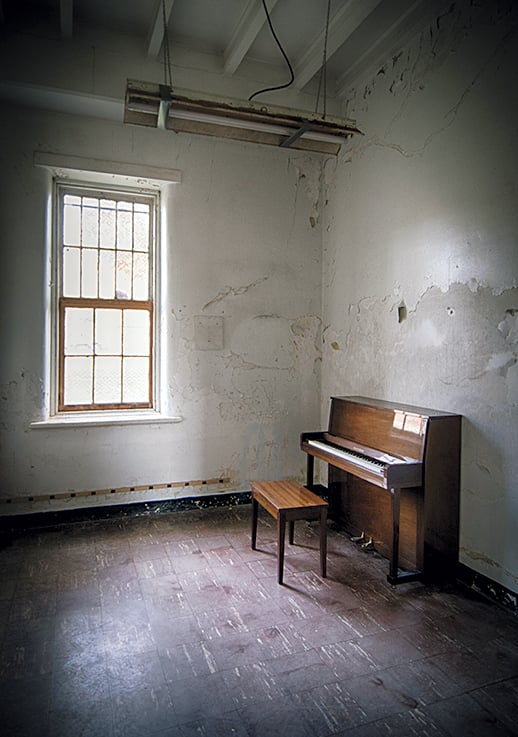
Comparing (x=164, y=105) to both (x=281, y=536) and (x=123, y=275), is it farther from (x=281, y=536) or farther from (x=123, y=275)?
(x=281, y=536)

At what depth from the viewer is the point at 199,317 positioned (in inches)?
172

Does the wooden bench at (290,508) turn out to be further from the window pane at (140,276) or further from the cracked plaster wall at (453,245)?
the window pane at (140,276)

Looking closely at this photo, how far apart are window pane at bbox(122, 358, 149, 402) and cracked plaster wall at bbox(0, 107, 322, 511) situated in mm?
231

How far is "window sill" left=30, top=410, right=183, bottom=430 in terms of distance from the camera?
3.96 meters

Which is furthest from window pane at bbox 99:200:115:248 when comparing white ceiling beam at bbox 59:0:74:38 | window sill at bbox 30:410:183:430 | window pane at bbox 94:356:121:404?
window sill at bbox 30:410:183:430

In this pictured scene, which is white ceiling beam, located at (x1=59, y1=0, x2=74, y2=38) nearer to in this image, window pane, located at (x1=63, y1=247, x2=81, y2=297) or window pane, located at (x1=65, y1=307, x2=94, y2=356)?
window pane, located at (x1=63, y1=247, x2=81, y2=297)

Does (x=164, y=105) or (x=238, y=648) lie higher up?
(x=164, y=105)

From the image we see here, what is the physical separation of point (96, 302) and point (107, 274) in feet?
0.88

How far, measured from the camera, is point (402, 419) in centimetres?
317

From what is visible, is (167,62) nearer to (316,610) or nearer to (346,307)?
(346,307)

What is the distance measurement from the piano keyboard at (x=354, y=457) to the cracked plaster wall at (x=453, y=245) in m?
0.54

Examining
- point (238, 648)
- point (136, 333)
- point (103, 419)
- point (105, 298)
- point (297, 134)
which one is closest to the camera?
point (238, 648)

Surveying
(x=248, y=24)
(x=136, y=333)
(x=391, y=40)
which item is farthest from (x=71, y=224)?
(x=391, y=40)

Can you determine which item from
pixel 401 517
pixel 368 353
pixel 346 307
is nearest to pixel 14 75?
pixel 346 307
